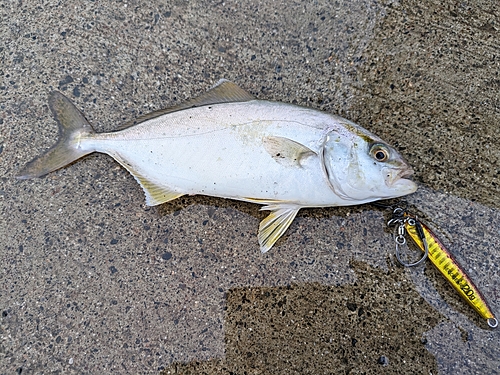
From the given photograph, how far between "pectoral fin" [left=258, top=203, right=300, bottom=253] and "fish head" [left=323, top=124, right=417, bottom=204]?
0.31 meters

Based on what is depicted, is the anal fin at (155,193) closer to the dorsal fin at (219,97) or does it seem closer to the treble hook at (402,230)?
the dorsal fin at (219,97)

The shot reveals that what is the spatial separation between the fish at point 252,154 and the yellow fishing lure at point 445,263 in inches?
11.5

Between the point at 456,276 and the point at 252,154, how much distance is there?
1426 mm

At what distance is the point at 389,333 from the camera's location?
2.23 m

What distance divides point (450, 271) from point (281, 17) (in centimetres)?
200

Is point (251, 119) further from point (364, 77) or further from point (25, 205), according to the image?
point (25, 205)

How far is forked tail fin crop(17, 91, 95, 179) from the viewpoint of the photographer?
2361 millimetres

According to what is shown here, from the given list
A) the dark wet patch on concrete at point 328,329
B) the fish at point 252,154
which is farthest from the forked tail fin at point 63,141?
the dark wet patch on concrete at point 328,329

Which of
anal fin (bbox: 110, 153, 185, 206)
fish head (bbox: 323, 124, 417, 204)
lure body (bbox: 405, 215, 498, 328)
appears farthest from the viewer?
anal fin (bbox: 110, 153, 185, 206)

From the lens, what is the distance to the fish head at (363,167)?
6.84ft

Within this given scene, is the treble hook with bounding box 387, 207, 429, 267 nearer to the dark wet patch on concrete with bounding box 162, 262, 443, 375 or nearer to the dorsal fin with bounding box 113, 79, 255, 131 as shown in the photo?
the dark wet patch on concrete with bounding box 162, 262, 443, 375

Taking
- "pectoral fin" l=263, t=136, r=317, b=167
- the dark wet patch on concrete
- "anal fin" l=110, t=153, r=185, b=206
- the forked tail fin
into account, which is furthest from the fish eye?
the forked tail fin

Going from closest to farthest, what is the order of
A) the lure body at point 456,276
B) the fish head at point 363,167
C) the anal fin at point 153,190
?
the fish head at point 363,167 < the lure body at point 456,276 < the anal fin at point 153,190

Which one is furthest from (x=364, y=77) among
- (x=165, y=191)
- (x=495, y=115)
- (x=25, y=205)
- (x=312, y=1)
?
(x=25, y=205)
